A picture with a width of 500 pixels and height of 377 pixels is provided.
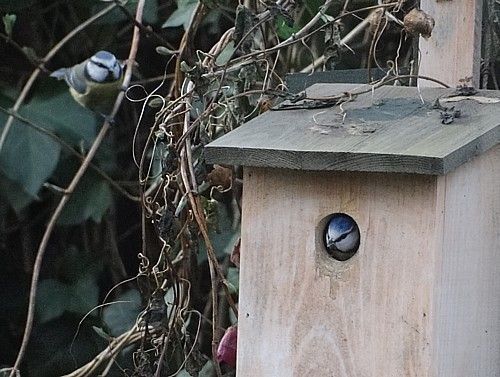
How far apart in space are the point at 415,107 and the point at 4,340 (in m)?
1.70

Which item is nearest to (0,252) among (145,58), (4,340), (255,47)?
(4,340)

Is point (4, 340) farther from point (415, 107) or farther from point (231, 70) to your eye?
point (415, 107)

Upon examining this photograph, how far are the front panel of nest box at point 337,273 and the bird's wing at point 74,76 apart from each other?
126 centimetres

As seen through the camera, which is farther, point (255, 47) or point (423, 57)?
point (255, 47)

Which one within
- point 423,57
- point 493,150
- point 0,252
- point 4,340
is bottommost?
point 4,340

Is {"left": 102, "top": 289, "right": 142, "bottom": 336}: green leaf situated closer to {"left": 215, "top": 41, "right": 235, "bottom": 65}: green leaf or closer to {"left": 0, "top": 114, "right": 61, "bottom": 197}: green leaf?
{"left": 0, "top": 114, "right": 61, "bottom": 197}: green leaf

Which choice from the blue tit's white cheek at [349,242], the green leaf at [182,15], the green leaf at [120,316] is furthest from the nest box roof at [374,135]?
the green leaf at [120,316]

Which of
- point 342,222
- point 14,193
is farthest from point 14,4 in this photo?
point 342,222

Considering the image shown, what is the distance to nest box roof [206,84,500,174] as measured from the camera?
1.11 m

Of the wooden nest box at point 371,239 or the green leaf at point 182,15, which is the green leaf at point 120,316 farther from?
the wooden nest box at point 371,239

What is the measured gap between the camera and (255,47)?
178cm

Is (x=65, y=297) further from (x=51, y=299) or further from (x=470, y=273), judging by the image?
(x=470, y=273)

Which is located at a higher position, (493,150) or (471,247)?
(493,150)

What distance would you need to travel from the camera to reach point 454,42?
4.51 feet
